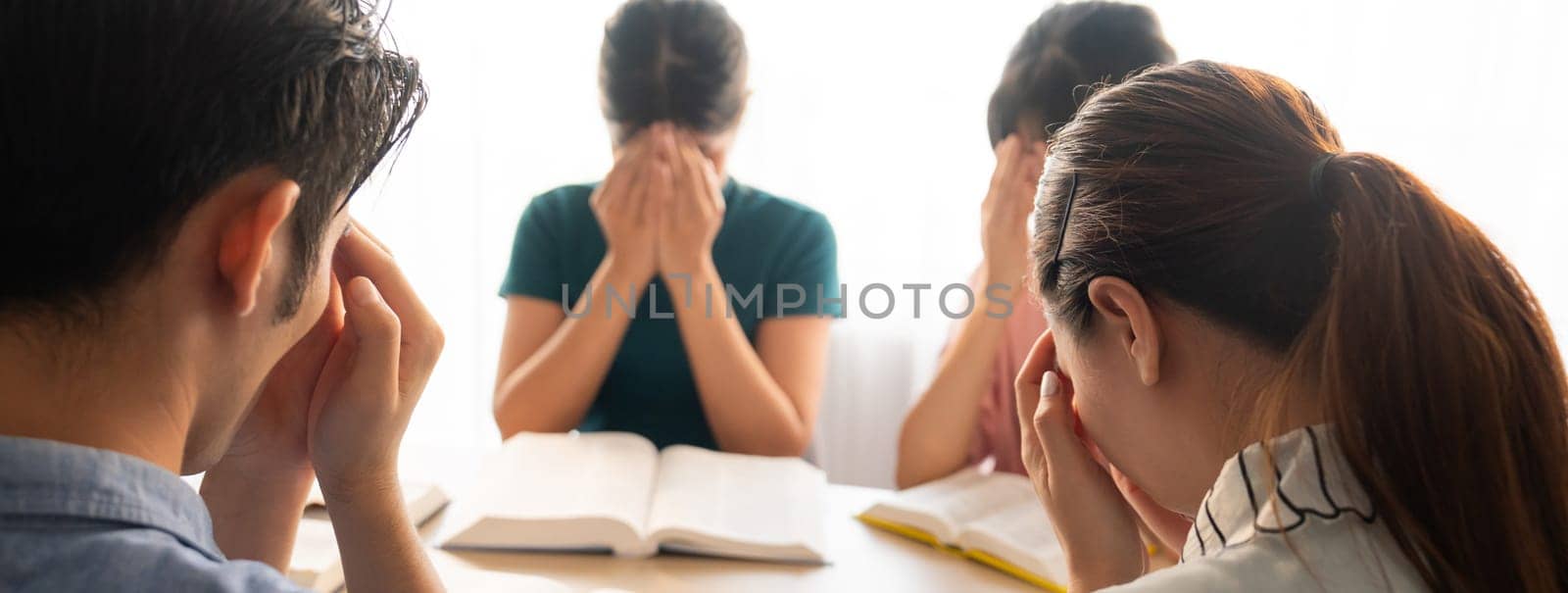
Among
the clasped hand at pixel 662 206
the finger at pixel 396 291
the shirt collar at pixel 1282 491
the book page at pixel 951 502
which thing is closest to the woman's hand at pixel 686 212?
the clasped hand at pixel 662 206

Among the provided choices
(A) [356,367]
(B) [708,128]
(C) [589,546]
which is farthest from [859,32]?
(A) [356,367]

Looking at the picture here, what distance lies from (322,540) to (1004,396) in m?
0.83

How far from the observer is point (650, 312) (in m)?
1.58

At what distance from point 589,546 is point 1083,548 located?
0.41 m

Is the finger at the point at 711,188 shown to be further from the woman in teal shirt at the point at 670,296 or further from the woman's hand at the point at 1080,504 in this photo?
the woman's hand at the point at 1080,504

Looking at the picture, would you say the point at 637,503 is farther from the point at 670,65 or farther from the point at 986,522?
the point at 670,65

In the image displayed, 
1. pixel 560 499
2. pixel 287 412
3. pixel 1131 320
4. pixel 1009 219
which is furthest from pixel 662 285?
pixel 1131 320

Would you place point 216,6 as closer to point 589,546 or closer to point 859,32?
point 589,546

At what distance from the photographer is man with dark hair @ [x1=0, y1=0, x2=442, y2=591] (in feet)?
1.47

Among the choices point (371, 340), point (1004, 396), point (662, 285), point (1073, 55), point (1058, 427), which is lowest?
point (1004, 396)

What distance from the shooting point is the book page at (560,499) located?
98 cm

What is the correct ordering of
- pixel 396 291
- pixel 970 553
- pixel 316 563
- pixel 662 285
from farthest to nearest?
pixel 662 285, pixel 970 553, pixel 316 563, pixel 396 291

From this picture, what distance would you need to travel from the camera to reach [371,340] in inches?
29.0

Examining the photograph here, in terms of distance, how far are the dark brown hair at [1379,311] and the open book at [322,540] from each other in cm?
56
